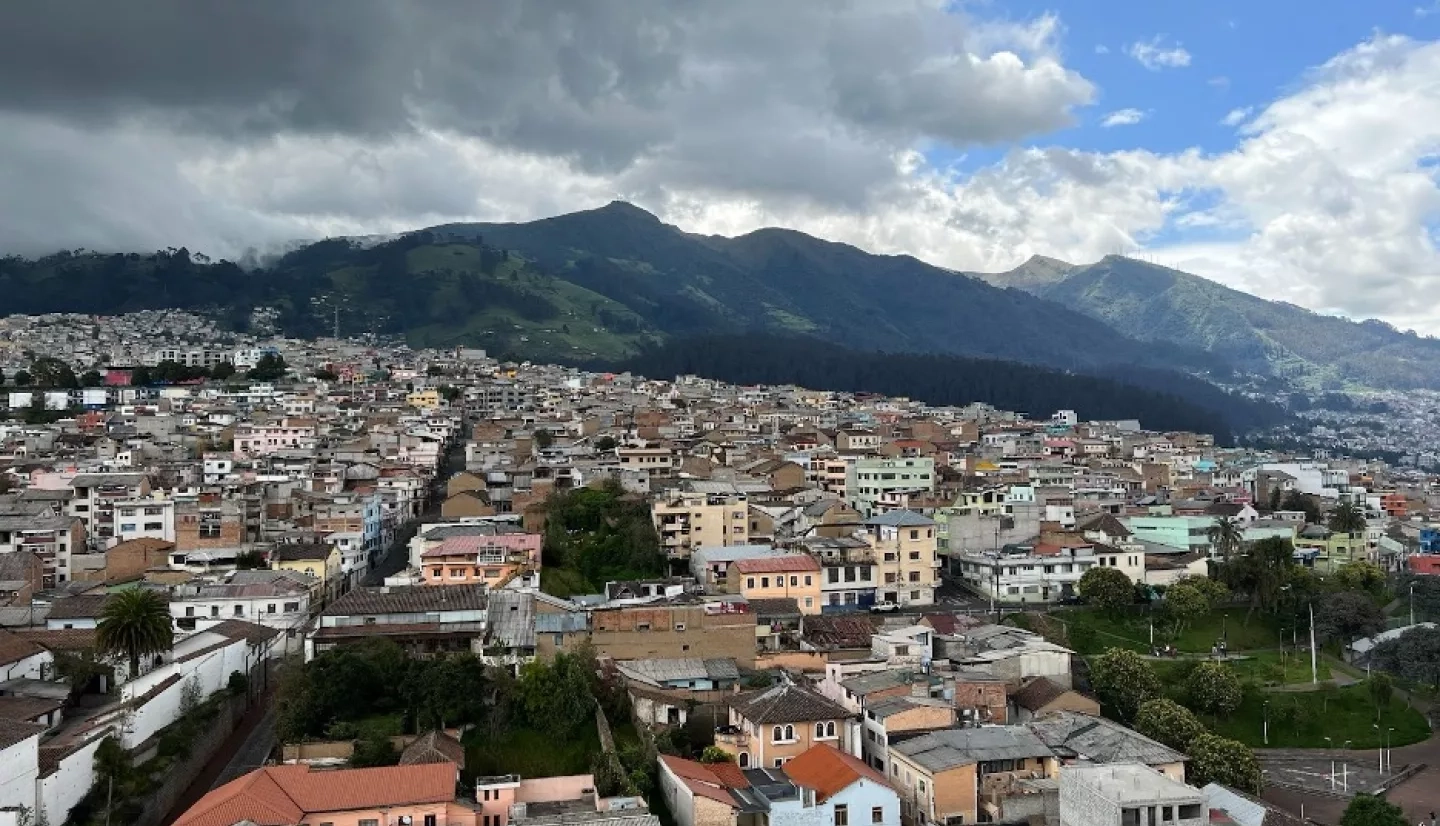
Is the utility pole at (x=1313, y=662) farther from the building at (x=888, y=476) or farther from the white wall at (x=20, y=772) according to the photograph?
the white wall at (x=20, y=772)

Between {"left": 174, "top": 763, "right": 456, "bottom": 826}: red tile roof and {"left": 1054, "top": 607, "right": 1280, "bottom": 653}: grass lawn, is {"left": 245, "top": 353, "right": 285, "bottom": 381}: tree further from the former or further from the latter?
{"left": 174, "top": 763, "right": 456, "bottom": 826}: red tile roof

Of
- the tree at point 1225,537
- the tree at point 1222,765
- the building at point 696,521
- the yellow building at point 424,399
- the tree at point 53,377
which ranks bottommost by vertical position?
the tree at point 1222,765

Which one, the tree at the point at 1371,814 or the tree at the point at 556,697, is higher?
the tree at the point at 556,697

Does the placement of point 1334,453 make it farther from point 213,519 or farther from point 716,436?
point 213,519

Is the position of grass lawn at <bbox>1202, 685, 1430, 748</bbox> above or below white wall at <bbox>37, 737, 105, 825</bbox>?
below

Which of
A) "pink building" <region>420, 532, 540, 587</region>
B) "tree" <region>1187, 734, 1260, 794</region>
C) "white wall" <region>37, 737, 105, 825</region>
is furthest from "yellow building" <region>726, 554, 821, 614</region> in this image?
"white wall" <region>37, 737, 105, 825</region>

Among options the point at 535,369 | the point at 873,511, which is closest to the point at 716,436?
the point at 873,511

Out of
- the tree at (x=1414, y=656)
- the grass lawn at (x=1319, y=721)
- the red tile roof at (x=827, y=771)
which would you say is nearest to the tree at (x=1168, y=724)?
the grass lawn at (x=1319, y=721)
